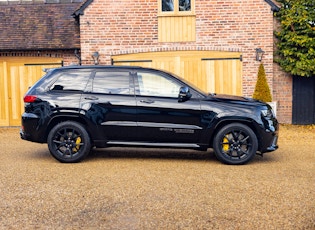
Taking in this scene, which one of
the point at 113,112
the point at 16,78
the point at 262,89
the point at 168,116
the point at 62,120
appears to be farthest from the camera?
the point at 16,78

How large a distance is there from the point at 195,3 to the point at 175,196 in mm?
10611

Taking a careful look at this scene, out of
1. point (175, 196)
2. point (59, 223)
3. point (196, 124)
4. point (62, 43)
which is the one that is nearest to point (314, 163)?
point (196, 124)

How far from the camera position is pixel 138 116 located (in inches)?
328

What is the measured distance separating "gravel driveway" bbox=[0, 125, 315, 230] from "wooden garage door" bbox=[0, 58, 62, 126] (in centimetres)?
698

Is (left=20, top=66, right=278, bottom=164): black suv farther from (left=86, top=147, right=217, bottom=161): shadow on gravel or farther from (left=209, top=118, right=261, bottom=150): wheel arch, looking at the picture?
(left=86, top=147, right=217, bottom=161): shadow on gravel

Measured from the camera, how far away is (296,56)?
15.6 m

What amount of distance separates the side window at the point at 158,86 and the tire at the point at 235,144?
109cm

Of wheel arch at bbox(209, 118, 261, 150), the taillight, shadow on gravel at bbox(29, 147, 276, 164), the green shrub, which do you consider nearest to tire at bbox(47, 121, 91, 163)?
shadow on gravel at bbox(29, 147, 276, 164)

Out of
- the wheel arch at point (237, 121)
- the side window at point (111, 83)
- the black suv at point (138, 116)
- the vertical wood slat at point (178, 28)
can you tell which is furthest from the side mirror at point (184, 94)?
the vertical wood slat at point (178, 28)

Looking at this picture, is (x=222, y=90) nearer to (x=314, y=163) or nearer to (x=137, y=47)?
(x=137, y=47)

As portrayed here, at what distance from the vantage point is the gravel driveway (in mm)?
4852

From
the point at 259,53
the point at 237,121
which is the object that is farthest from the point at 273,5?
the point at 237,121

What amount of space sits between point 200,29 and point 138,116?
7760 millimetres

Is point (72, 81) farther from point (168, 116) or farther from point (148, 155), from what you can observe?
point (148, 155)
